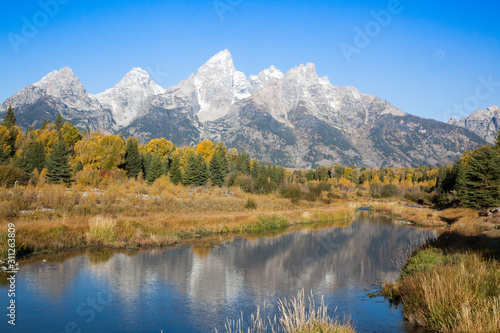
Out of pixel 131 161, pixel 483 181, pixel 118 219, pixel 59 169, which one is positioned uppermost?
pixel 131 161

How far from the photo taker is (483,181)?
56.3m

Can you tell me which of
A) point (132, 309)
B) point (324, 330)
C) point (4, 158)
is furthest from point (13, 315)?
point (4, 158)

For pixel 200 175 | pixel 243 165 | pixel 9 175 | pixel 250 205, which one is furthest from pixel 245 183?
pixel 9 175

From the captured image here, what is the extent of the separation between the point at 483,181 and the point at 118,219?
54037 millimetres

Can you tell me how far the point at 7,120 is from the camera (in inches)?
4505

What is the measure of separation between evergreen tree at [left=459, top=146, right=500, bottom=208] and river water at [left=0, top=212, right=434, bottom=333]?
31462 millimetres

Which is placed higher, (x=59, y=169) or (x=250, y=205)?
(x=59, y=169)

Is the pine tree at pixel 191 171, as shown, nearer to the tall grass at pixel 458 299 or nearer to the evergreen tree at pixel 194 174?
the evergreen tree at pixel 194 174

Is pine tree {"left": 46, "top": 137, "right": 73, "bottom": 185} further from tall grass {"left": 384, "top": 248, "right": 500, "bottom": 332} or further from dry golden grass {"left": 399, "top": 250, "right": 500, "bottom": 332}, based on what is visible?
dry golden grass {"left": 399, "top": 250, "right": 500, "bottom": 332}

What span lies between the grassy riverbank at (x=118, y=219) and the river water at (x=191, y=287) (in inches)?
113

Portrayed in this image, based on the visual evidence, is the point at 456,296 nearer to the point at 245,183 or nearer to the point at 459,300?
the point at 459,300

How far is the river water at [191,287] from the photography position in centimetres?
1535

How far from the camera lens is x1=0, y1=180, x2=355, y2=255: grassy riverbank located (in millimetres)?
27891

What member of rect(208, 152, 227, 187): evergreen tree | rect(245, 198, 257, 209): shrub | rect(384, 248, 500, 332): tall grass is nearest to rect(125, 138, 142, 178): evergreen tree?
rect(208, 152, 227, 187): evergreen tree
